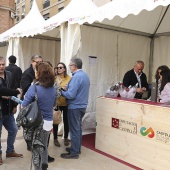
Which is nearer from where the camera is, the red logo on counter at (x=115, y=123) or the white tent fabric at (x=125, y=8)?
the white tent fabric at (x=125, y=8)

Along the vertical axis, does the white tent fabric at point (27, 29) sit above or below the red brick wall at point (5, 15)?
below

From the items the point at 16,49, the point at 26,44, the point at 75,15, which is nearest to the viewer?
the point at 75,15

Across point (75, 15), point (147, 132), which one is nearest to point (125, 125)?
point (147, 132)

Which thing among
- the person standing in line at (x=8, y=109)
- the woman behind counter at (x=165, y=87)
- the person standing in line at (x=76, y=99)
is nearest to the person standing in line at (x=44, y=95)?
the person standing in line at (x=8, y=109)

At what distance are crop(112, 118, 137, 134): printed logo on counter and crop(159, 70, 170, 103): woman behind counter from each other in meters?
0.56

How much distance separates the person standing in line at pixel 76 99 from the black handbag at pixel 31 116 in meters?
0.90

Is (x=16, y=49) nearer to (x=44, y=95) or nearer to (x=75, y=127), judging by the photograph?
(x=75, y=127)

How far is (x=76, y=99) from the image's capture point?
3.58 metres

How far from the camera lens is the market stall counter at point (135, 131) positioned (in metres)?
3.07

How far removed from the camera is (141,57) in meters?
5.95

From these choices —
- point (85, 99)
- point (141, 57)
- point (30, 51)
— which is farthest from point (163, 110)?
point (30, 51)

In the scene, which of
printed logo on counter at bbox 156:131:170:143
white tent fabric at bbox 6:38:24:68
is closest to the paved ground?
printed logo on counter at bbox 156:131:170:143

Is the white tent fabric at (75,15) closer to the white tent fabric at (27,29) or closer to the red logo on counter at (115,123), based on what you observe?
the white tent fabric at (27,29)

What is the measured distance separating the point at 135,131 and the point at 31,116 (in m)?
1.55
